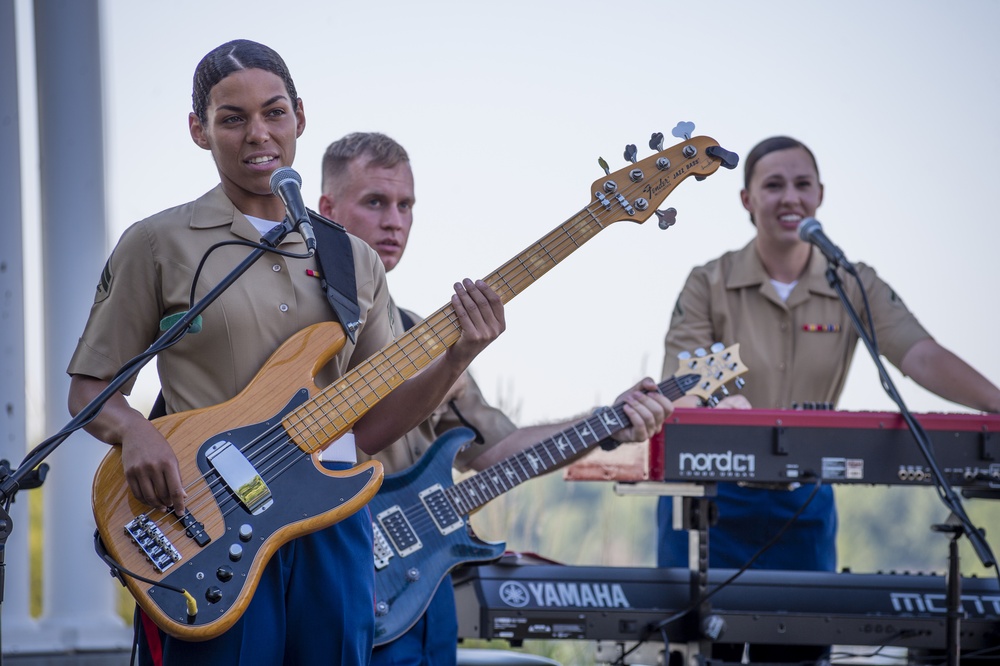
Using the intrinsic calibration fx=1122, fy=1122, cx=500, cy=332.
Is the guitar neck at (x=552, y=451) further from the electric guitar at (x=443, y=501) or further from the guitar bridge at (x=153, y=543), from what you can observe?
the guitar bridge at (x=153, y=543)

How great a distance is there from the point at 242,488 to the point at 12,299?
9.74ft

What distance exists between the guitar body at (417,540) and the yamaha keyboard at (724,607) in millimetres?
187

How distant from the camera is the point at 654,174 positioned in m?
3.02

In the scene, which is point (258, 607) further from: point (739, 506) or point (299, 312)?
point (739, 506)

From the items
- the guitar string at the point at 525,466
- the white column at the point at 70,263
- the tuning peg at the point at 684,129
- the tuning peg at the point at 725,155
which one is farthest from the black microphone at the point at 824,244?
the white column at the point at 70,263

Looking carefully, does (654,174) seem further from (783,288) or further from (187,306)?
(783,288)

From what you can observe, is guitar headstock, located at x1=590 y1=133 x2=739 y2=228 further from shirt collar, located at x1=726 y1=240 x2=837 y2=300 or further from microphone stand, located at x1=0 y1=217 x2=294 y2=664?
shirt collar, located at x1=726 y1=240 x2=837 y2=300

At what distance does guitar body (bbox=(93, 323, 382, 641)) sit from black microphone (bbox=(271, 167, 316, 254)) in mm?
320

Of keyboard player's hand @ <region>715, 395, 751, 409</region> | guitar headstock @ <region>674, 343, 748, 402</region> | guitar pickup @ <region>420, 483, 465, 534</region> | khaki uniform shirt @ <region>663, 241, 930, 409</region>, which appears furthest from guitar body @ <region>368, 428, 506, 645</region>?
khaki uniform shirt @ <region>663, 241, 930, 409</region>

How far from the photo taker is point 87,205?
17.0 feet

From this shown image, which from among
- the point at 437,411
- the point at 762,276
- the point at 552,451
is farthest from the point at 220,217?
the point at 762,276

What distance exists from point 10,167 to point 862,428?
3673 mm

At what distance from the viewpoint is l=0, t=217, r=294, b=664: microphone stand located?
6.88ft

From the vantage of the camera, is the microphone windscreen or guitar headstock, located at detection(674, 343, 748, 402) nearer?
the microphone windscreen
